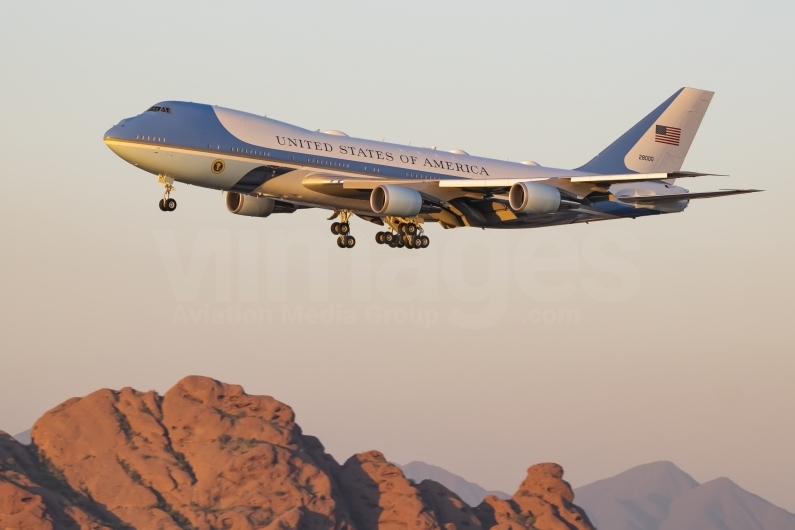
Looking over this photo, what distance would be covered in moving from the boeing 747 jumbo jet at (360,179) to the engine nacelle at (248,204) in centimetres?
6

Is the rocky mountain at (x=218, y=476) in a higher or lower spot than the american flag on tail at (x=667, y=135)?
lower

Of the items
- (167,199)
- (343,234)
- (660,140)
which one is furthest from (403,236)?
(660,140)

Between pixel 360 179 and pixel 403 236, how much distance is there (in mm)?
4750

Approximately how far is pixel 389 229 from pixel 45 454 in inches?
3885

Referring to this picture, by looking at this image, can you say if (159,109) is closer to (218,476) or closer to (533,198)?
(533,198)

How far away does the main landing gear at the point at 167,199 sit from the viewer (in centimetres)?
5412

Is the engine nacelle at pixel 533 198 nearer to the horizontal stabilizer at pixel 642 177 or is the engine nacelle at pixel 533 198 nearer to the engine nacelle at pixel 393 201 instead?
the horizontal stabilizer at pixel 642 177

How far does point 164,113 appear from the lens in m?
54.3

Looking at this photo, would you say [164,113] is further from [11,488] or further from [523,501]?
[523,501]

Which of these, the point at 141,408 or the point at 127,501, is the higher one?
the point at 141,408

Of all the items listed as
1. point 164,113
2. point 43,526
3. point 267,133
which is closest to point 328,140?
point 267,133

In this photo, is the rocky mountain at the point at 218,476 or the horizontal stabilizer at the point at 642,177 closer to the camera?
the horizontal stabilizer at the point at 642,177

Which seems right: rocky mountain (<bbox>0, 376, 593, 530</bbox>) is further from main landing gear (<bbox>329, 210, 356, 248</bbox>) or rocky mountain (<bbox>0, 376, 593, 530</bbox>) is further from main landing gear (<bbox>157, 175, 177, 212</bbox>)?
main landing gear (<bbox>157, 175, 177, 212</bbox>)

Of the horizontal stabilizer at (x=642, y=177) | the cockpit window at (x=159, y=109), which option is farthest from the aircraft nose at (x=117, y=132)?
the horizontal stabilizer at (x=642, y=177)
